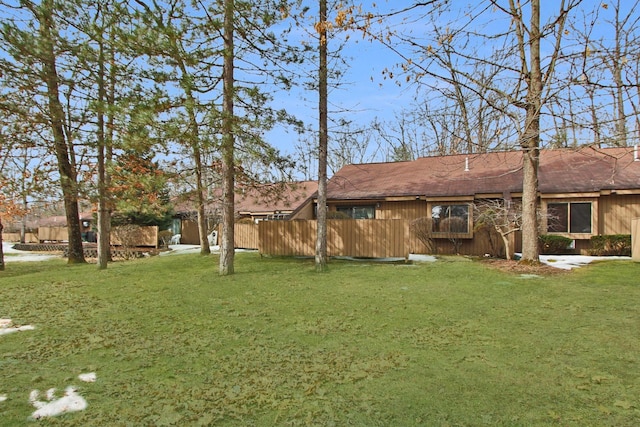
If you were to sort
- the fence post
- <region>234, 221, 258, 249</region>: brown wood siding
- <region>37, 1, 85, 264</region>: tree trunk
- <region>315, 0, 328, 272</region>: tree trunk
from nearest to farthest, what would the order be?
<region>37, 1, 85, 264</region>: tree trunk < the fence post < <region>315, 0, 328, 272</region>: tree trunk < <region>234, 221, 258, 249</region>: brown wood siding

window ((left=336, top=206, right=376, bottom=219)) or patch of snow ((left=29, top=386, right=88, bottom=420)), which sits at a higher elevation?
window ((left=336, top=206, right=376, bottom=219))

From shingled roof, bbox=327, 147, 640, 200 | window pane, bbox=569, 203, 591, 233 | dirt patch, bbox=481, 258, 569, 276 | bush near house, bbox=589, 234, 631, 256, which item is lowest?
dirt patch, bbox=481, 258, 569, 276

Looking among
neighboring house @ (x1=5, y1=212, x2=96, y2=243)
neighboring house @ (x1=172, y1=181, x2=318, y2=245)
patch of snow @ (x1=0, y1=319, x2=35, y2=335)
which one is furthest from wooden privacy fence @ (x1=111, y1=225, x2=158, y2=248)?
patch of snow @ (x1=0, y1=319, x2=35, y2=335)

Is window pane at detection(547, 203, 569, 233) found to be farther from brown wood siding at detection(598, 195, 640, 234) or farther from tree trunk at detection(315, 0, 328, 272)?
tree trunk at detection(315, 0, 328, 272)

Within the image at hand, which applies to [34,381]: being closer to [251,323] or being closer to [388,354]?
[251,323]

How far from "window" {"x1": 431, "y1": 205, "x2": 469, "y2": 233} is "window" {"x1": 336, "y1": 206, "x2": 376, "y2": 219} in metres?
→ 2.68

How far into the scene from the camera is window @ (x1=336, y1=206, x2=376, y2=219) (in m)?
17.1

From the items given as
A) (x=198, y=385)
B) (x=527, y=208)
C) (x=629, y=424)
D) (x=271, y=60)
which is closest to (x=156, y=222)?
(x=271, y=60)

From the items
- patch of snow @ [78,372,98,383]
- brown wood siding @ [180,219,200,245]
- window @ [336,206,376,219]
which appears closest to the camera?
patch of snow @ [78,372,98,383]

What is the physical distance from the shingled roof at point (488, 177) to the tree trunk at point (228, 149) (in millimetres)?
6093

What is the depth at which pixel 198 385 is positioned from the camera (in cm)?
348

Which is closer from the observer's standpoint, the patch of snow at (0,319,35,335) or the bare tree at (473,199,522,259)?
the patch of snow at (0,319,35,335)

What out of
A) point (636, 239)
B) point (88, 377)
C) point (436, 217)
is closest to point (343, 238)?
point (436, 217)

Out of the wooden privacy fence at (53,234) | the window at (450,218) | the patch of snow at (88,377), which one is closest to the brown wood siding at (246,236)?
the window at (450,218)
